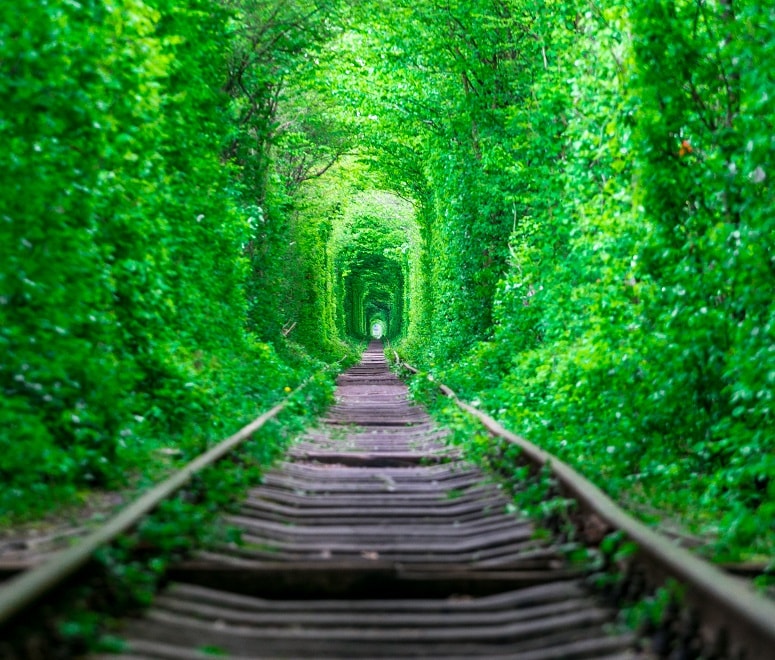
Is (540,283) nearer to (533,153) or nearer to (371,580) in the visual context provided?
(533,153)

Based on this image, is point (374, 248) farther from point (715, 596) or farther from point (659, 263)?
point (715, 596)

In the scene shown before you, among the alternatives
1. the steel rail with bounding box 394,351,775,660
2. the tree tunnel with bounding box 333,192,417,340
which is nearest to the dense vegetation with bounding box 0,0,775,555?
the steel rail with bounding box 394,351,775,660

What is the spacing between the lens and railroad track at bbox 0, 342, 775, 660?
3.58 m

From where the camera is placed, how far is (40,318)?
20.8 ft

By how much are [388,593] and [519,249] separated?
12006 millimetres

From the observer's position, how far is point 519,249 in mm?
15961

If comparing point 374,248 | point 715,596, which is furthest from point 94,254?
point 374,248

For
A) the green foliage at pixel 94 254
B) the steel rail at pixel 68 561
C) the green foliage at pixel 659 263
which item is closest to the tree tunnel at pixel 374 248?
the green foliage at pixel 659 263

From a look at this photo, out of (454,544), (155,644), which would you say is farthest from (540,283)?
(155,644)

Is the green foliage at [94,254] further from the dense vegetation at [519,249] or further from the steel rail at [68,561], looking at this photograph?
the steel rail at [68,561]

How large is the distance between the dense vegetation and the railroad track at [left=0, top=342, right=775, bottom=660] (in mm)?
1183

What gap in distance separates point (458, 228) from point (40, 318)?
16589 mm

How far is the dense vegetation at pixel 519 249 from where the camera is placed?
636cm

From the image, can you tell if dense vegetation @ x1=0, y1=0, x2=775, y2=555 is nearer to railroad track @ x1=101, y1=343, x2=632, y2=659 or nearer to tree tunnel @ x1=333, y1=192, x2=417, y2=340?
railroad track @ x1=101, y1=343, x2=632, y2=659
